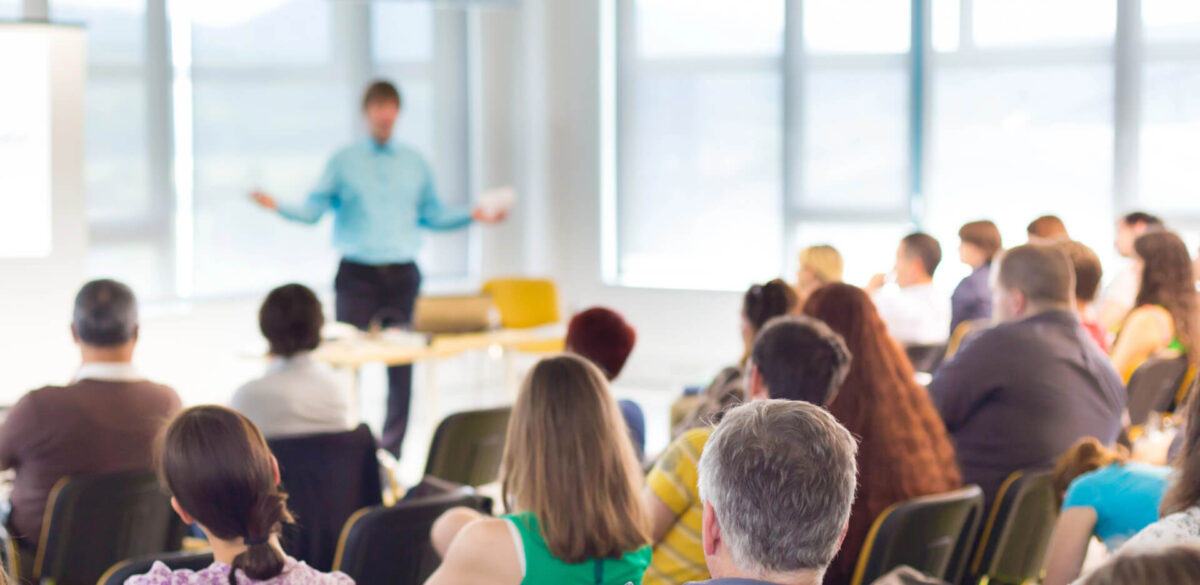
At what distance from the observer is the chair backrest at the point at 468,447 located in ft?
Result: 12.9

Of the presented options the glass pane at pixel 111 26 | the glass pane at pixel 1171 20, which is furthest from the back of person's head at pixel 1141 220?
the glass pane at pixel 111 26

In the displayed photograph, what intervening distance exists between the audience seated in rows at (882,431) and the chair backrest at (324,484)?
121 centimetres

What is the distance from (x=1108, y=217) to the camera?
773 cm

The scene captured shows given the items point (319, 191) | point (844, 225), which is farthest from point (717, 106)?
point (319, 191)

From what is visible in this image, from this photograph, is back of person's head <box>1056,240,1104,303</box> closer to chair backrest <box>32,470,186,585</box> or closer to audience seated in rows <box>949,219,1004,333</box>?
audience seated in rows <box>949,219,1004,333</box>

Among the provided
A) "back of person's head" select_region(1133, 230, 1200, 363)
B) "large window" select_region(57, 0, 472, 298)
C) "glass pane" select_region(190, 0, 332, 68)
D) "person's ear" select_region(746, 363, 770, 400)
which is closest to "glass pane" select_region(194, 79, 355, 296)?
"large window" select_region(57, 0, 472, 298)

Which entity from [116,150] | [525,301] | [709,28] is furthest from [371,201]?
[709,28]

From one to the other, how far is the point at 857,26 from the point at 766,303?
199 inches

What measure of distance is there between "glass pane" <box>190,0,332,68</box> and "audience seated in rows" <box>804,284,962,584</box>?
5.42 m

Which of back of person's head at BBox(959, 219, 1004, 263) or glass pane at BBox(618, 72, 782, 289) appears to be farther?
glass pane at BBox(618, 72, 782, 289)

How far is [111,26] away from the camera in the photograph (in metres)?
6.98

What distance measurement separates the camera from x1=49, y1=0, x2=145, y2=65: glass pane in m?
6.81

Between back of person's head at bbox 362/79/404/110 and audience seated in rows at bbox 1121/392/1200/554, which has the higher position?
back of person's head at bbox 362/79/404/110

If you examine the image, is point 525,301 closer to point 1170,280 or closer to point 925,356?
point 925,356
